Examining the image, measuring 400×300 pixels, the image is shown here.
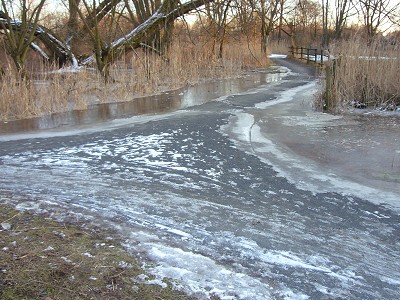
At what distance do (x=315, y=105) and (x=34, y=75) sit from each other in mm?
8086

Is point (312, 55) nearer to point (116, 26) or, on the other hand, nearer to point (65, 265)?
point (116, 26)

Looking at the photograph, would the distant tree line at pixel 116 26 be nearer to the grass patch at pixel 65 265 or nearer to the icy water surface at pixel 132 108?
the icy water surface at pixel 132 108

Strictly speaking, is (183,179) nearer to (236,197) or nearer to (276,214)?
(236,197)

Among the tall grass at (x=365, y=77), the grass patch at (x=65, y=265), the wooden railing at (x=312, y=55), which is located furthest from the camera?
the wooden railing at (x=312, y=55)

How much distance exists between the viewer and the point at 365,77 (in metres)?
9.68

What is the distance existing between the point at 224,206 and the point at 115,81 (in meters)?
10.0

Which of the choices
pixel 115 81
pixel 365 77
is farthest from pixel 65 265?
pixel 115 81

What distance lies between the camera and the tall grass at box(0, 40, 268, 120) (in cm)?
955

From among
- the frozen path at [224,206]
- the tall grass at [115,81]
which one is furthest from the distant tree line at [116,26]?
the frozen path at [224,206]

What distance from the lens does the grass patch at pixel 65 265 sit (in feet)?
8.29

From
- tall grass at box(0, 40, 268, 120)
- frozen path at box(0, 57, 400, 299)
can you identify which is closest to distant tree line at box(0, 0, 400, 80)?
tall grass at box(0, 40, 268, 120)

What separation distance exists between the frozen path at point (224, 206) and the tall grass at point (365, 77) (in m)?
3.39

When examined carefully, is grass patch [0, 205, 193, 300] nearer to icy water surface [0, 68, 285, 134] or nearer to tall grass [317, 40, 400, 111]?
icy water surface [0, 68, 285, 134]

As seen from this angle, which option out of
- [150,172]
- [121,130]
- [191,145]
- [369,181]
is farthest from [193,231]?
[121,130]
